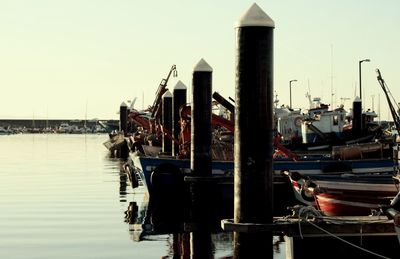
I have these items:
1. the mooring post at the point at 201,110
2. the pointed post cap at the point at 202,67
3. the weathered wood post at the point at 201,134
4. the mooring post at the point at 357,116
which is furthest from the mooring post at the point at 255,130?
the mooring post at the point at 357,116

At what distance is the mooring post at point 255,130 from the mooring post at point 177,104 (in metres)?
19.2

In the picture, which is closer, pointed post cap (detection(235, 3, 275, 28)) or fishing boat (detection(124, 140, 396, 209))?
pointed post cap (detection(235, 3, 275, 28))

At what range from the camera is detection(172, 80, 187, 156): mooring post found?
3506 centimetres

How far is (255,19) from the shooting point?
51.4 feet

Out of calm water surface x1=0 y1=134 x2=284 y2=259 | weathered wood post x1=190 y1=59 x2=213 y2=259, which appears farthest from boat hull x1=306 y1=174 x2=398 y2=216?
weathered wood post x1=190 y1=59 x2=213 y2=259

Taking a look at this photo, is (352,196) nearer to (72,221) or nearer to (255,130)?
(255,130)

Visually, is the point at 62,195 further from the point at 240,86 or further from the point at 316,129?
the point at 316,129

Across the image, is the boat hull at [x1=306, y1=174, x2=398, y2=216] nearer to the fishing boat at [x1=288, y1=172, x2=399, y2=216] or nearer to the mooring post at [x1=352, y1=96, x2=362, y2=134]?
the fishing boat at [x1=288, y1=172, x2=399, y2=216]

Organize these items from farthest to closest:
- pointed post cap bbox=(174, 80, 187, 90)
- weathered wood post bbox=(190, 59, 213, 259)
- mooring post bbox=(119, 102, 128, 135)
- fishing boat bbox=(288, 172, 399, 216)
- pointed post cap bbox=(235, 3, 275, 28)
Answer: mooring post bbox=(119, 102, 128, 135) → pointed post cap bbox=(174, 80, 187, 90) → weathered wood post bbox=(190, 59, 213, 259) → fishing boat bbox=(288, 172, 399, 216) → pointed post cap bbox=(235, 3, 275, 28)

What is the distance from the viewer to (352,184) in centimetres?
2148

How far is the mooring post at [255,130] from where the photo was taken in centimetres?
1555

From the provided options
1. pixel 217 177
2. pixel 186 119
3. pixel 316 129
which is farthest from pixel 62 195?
pixel 316 129

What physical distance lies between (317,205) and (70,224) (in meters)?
8.31

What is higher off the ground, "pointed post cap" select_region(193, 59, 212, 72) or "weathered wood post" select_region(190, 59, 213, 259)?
"pointed post cap" select_region(193, 59, 212, 72)
